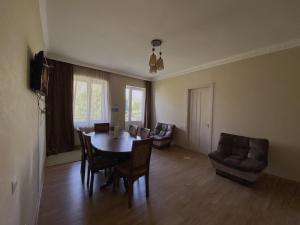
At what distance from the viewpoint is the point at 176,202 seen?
86.0 inches

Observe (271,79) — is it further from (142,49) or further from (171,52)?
(142,49)

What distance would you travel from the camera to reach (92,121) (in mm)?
4801

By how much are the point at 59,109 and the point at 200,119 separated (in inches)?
164

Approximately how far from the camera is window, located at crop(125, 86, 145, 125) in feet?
19.0

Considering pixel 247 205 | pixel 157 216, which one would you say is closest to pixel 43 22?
pixel 157 216

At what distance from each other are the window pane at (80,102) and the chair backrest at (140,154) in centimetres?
318

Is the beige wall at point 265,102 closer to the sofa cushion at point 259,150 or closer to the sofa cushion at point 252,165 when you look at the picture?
the sofa cushion at point 259,150

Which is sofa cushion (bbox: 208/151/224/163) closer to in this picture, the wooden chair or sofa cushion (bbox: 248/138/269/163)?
sofa cushion (bbox: 248/138/269/163)

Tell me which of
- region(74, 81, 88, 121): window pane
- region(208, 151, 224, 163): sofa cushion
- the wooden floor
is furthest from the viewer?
region(74, 81, 88, 121): window pane

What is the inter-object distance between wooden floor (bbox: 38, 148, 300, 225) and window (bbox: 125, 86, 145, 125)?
3.07 metres

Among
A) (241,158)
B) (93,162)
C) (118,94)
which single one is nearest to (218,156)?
(241,158)

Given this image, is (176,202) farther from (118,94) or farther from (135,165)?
(118,94)

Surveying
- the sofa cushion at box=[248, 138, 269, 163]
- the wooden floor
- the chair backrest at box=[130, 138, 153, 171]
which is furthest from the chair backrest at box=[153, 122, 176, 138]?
the chair backrest at box=[130, 138, 153, 171]

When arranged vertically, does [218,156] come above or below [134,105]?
below
